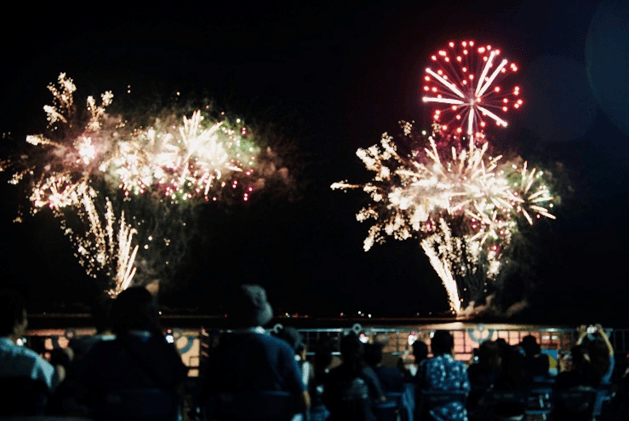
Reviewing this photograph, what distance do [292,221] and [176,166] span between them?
28.4 m

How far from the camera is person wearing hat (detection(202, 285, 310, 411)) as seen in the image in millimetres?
A: 5273

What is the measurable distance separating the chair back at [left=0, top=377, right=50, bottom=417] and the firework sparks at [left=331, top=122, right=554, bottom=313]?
23882mm

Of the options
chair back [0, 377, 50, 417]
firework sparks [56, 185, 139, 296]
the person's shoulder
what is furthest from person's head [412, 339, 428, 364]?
firework sparks [56, 185, 139, 296]

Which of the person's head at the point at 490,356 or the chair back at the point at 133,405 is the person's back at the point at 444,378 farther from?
the chair back at the point at 133,405

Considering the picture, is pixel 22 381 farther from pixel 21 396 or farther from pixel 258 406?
pixel 258 406

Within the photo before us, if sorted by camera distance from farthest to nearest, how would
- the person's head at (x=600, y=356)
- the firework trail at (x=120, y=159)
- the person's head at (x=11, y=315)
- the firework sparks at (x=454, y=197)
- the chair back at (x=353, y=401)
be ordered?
the firework sparks at (x=454, y=197), the firework trail at (x=120, y=159), the person's head at (x=600, y=356), the chair back at (x=353, y=401), the person's head at (x=11, y=315)

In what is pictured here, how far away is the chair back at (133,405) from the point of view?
523cm

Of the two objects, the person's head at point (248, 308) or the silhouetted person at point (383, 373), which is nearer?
the person's head at point (248, 308)

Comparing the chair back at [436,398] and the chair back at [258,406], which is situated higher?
the chair back at [258,406]

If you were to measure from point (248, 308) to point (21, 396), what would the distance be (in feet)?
4.77

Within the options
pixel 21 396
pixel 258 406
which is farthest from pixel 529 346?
pixel 21 396

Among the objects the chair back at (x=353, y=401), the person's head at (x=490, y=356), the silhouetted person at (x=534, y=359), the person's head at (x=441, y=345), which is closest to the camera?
the chair back at (x=353, y=401)

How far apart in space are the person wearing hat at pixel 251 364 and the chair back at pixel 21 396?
0.99 metres

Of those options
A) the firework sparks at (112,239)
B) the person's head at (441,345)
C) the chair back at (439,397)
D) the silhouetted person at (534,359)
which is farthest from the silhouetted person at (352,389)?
the firework sparks at (112,239)
